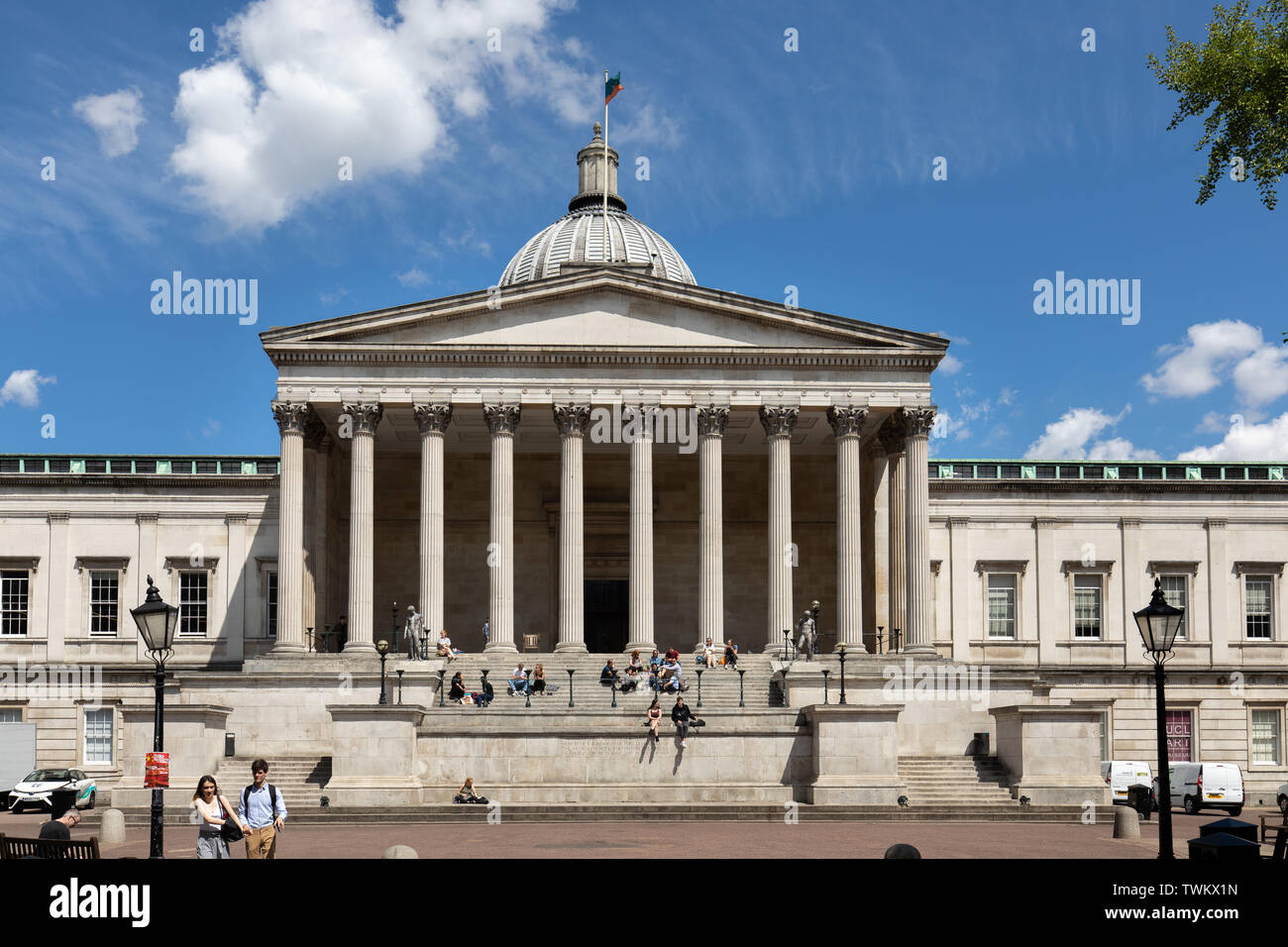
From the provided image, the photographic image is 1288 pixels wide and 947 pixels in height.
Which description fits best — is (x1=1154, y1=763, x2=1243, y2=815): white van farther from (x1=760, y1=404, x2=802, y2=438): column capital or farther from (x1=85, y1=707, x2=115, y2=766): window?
(x1=85, y1=707, x2=115, y2=766): window

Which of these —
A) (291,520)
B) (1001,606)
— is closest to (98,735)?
(291,520)

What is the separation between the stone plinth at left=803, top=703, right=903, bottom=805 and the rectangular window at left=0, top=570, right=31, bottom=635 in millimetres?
37021

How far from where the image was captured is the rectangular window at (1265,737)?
193ft

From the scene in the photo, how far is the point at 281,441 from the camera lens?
52656 mm

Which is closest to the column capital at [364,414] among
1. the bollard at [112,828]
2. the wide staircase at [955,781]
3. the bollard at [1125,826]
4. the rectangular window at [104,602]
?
the rectangular window at [104,602]

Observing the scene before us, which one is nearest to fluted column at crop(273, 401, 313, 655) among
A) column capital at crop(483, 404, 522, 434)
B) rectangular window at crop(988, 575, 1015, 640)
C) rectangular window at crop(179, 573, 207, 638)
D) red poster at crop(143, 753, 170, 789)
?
column capital at crop(483, 404, 522, 434)

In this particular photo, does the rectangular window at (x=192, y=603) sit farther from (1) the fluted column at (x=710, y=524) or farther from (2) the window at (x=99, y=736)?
(1) the fluted column at (x=710, y=524)

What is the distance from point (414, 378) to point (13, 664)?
69.8 feet

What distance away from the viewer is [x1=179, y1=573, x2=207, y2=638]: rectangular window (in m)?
60.8

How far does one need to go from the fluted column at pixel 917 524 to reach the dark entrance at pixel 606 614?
517 inches

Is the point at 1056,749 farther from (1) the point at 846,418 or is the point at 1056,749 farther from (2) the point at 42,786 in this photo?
(2) the point at 42,786
